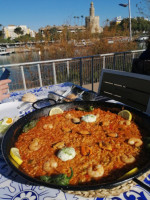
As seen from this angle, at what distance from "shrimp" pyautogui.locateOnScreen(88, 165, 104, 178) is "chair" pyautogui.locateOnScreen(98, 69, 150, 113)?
614 mm

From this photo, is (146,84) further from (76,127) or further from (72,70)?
(72,70)

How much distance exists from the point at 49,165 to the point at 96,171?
21 cm

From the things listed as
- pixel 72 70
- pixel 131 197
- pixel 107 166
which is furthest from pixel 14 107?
pixel 72 70

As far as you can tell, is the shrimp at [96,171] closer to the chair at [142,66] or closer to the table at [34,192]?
the table at [34,192]

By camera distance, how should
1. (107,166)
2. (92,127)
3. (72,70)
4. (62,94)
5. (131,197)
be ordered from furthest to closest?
(72,70) < (62,94) < (92,127) < (107,166) < (131,197)

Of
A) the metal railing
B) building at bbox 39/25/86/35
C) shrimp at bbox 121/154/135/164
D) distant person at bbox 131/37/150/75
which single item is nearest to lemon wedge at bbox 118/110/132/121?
shrimp at bbox 121/154/135/164

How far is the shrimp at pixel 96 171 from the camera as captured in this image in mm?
665

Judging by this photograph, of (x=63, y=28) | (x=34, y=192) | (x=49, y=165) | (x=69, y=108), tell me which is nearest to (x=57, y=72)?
(x=63, y=28)

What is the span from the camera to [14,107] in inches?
58.2

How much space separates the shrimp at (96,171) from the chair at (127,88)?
0.61 meters

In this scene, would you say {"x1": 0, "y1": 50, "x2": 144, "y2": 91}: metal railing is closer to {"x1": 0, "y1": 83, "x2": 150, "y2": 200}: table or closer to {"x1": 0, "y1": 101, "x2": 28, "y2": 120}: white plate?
{"x1": 0, "y1": 101, "x2": 28, "y2": 120}: white plate

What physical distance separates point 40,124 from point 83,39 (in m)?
7.98

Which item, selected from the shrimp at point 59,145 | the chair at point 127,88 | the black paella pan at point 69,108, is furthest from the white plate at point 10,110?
the chair at point 127,88

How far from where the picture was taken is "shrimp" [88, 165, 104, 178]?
0.67m
